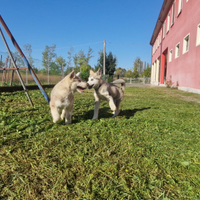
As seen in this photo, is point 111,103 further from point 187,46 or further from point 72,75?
point 187,46

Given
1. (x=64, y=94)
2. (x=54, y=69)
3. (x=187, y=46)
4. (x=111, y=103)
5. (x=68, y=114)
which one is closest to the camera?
(x=64, y=94)

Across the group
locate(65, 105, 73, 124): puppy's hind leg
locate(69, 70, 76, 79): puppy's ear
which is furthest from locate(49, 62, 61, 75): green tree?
locate(69, 70, 76, 79): puppy's ear

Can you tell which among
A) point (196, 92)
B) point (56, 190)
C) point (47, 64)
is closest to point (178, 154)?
point (56, 190)

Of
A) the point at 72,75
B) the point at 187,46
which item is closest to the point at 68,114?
the point at 72,75

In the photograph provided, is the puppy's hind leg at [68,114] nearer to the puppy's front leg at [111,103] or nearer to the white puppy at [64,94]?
the white puppy at [64,94]

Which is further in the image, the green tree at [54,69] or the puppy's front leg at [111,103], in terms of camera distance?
the green tree at [54,69]

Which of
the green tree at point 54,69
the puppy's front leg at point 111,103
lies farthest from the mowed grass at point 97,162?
the green tree at point 54,69

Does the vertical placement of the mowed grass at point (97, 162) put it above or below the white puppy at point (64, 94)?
below

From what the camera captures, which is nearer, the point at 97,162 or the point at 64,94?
the point at 97,162

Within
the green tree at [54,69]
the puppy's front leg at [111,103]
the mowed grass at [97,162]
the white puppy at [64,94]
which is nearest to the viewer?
the mowed grass at [97,162]

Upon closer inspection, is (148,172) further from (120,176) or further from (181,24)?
(181,24)

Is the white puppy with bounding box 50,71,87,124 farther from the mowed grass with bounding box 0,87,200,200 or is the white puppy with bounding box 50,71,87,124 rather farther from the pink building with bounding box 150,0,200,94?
the pink building with bounding box 150,0,200,94

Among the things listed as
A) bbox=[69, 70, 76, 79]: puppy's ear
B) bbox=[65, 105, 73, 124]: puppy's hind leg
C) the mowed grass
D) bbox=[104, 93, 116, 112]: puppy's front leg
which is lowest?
the mowed grass

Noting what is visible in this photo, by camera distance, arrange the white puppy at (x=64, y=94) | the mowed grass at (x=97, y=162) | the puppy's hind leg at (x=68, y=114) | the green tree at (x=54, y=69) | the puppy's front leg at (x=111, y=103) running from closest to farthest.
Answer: the mowed grass at (x=97, y=162), the white puppy at (x=64, y=94), the puppy's hind leg at (x=68, y=114), the puppy's front leg at (x=111, y=103), the green tree at (x=54, y=69)
